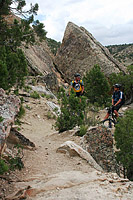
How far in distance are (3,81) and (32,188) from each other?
7.32 feet

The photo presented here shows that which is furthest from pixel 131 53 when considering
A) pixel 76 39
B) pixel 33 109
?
pixel 33 109

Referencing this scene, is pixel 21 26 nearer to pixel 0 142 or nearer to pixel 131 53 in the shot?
pixel 0 142

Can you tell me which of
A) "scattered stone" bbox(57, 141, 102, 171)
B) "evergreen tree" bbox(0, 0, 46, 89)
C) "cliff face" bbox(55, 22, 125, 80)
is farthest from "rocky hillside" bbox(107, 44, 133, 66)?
"scattered stone" bbox(57, 141, 102, 171)

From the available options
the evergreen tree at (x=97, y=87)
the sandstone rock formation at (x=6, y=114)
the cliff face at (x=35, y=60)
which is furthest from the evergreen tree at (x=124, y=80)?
the sandstone rock formation at (x=6, y=114)

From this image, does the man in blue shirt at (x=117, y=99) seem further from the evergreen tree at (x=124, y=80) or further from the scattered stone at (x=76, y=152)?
the evergreen tree at (x=124, y=80)

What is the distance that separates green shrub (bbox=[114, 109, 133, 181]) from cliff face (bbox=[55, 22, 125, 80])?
14.3m

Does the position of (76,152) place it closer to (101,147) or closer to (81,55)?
(101,147)

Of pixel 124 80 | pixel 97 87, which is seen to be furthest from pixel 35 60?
pixel 124 80

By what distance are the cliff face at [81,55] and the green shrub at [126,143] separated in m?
14.3

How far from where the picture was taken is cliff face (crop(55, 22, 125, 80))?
811 inches

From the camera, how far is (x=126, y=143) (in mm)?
5707

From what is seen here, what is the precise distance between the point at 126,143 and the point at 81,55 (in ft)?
55.8

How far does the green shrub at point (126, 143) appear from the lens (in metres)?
5.51

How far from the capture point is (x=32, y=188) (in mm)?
2875
